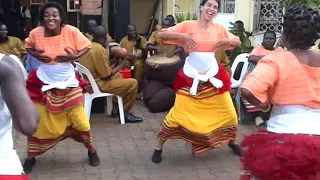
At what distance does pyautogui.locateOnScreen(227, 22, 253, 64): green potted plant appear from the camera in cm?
801

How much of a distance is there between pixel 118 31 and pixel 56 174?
434 cm

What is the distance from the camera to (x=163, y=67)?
Answer: 291 inches

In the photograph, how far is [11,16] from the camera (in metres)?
12.3

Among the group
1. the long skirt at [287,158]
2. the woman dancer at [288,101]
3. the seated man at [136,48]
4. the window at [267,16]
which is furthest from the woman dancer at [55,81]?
the window at [267,16]

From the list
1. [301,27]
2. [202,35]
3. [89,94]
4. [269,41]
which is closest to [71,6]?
[89,94]

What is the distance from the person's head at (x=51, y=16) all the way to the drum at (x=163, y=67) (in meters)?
2.64

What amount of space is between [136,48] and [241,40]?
5.46 ft

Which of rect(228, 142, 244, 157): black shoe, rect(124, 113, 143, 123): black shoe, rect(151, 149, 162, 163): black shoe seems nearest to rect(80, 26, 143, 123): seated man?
rect(124, 113, 143, 123): black shoe

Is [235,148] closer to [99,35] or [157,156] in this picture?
[157,156]

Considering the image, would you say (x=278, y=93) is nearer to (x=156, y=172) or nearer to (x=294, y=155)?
(x=294, y=155)

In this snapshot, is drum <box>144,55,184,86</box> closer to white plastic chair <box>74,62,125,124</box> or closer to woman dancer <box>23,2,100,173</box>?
white plastic chair <box>74,62,125,124</box>

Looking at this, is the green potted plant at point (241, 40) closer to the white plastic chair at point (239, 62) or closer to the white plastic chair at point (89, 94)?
the white plastic chair at point (239, 62)

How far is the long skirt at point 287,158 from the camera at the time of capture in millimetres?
2678

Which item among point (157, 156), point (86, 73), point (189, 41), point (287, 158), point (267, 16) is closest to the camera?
point (287, 158)
